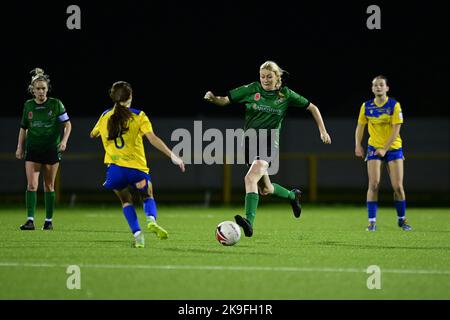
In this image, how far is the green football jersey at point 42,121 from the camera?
1180 cm

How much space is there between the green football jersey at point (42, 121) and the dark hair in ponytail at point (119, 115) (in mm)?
2547

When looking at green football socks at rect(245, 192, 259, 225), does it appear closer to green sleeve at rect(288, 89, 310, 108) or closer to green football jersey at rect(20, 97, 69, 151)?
green sleeve at rect(288, 89, 310, 108)

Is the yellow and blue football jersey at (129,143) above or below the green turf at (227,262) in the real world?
above

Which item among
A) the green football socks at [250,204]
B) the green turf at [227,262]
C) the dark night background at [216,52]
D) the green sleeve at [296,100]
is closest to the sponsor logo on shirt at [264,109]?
the green sleeve at [296,100]

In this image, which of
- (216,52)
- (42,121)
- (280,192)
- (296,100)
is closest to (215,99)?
(296,100)

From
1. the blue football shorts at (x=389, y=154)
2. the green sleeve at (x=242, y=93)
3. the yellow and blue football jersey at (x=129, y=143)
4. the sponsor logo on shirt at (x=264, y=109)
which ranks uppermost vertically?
the green sleeve at (x=242, y=93)

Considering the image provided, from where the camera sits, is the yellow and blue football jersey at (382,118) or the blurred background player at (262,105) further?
the yellow and blue football jersey at (382,118)

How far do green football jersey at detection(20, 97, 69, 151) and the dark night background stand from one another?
55.2ft

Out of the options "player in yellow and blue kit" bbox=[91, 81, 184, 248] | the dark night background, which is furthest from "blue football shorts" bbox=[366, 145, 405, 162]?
the dark night background

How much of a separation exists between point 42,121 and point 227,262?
452 centimetres

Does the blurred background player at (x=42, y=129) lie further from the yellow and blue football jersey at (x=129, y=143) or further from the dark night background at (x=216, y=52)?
the dark night background at (x=216, y=52)

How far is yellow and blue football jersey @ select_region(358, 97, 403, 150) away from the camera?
40.0 ft

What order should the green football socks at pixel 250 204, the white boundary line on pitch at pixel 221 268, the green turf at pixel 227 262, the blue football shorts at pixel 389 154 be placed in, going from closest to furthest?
the green turf at pixel 227 262
the white boundary line on pitch at pixel 221 268
the green football socks at pixel 250 204
the blue football shorts at pixel 389 154
